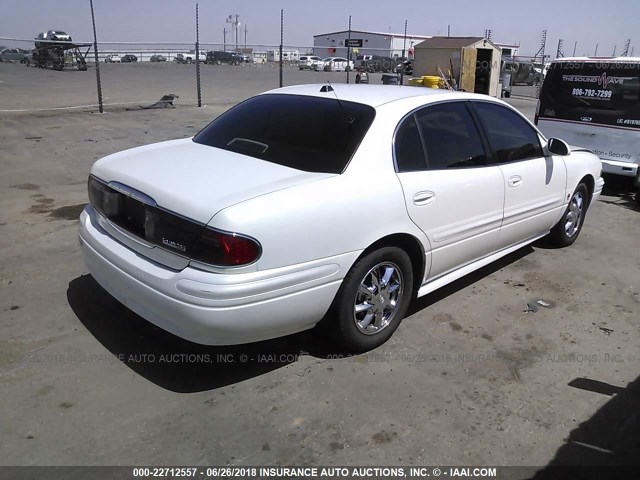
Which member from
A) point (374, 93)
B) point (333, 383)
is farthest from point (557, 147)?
point (333, 383)

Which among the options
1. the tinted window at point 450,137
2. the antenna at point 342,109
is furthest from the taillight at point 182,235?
the tinted window at point 450,137

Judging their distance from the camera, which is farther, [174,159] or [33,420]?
[174,159]

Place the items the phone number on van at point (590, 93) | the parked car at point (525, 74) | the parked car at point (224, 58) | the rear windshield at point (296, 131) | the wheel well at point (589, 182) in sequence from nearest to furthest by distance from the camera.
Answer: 1. the rear windshield at point (296, 131)
2. the wheel well at point (589, 182)
3. the phone number on van at point (590, 93)
4. the parked car at point (525, 74)
5. the parked car at point (224, 58)

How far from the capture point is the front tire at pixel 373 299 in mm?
3143

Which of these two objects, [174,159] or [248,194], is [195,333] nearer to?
[248,194]

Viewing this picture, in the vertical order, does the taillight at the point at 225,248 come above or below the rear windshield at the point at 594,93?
below

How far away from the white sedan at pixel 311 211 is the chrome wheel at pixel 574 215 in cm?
113

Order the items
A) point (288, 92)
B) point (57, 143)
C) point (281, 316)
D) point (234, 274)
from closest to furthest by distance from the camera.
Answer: point (234, 274) → point (281, 316) → point (288, 92) → point (57, 143)

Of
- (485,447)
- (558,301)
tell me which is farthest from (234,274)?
(558,301)

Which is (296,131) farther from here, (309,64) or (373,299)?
(309,64)

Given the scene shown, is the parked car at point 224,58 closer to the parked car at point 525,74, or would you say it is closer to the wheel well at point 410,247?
the parked car at point 525,74

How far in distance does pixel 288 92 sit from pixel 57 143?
7210 millimetres

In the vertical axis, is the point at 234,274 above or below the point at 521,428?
above

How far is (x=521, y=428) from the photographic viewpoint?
2.80 m
